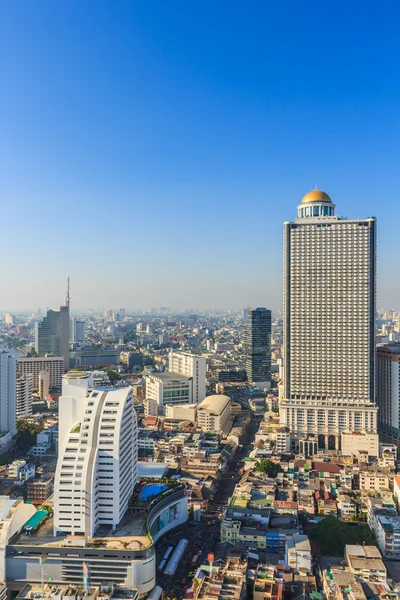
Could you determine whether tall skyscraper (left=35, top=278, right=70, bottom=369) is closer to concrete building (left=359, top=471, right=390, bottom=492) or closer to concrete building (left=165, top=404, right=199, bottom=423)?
concrete building (left=165, top=404, right=199, bottom=423)

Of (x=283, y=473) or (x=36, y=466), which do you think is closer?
(x=283, y=473)

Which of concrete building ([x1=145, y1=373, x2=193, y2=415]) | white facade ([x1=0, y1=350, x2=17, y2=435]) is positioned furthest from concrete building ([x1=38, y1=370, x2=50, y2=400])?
white facade ([x1=0, y1=350, x2=17, y2=435])

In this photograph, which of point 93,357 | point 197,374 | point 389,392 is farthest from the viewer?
point 93,357

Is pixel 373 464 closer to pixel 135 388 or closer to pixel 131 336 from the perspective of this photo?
pixel 135 388

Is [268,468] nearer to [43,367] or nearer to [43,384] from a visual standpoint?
[43,384]

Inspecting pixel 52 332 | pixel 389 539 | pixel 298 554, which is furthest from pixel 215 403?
pixel 52 332

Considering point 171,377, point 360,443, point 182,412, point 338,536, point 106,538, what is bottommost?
point 338,536

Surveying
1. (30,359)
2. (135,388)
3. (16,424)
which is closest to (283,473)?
(16,424)

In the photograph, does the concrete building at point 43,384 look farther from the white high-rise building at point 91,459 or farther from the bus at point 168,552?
the bus at point 168,552

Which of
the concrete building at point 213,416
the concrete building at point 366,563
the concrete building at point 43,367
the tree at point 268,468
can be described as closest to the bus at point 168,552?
the concrete building at point 366,563
